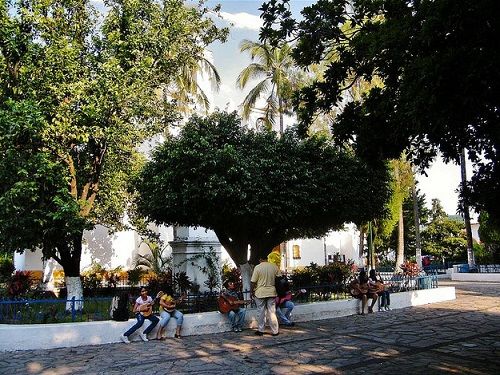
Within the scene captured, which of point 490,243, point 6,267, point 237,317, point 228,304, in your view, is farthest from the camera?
point 490,243

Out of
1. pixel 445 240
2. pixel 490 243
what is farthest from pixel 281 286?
pixel 445 240

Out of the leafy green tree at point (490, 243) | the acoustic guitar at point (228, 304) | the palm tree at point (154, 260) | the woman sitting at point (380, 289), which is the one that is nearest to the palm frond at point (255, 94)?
the palm tree at point (154, 260)

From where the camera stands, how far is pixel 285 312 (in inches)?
438

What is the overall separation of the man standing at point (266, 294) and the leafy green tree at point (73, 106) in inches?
170

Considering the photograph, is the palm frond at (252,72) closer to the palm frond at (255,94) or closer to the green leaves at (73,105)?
the palm frond at (255,94)

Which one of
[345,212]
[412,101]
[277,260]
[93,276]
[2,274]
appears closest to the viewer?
[412,101]

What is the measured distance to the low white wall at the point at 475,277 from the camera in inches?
922

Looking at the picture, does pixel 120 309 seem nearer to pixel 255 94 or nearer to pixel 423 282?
pixel 423 282

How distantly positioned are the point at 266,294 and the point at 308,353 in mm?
1963

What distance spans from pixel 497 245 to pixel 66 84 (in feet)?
87.4

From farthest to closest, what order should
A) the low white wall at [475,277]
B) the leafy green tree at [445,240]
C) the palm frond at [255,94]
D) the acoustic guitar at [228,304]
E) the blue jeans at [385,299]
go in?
the leafy green tree at [445,240], the palm frond at [255,94], the low white wall at [475,277], the blue jeans at [385,299], the acoustic guitar at [228,304]

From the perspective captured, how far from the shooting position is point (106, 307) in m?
10.9

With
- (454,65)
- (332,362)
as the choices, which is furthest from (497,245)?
(454,65)

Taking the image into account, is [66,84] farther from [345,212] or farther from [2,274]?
[2,274]
